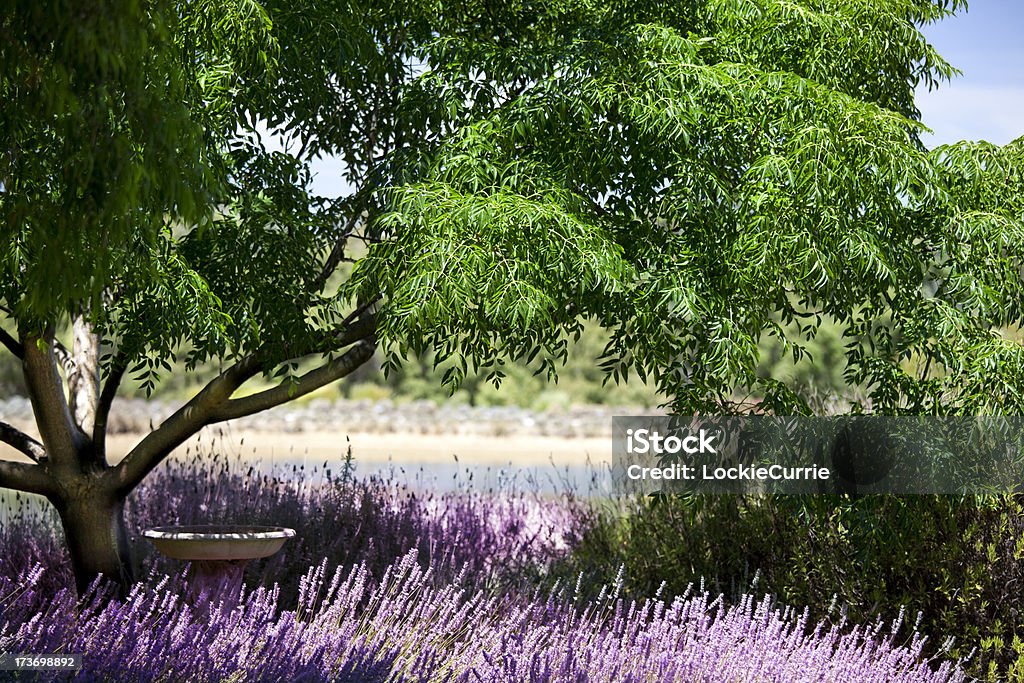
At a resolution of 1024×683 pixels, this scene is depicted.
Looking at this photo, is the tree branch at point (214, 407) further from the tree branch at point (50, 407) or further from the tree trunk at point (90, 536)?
the tree branch at point (50, 407)

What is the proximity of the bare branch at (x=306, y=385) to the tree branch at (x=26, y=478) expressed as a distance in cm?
97

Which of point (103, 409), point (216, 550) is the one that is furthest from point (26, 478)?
point (216, 550)

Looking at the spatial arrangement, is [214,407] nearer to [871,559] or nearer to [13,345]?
[13,345]

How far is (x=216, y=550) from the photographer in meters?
5.36

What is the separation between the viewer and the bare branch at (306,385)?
18.6ft

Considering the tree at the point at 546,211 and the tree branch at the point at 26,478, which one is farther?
the tree branch at the point at 26,478

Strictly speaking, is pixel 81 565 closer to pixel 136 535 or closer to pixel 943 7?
pixel 136 535

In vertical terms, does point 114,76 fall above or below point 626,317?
above

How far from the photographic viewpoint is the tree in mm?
4273

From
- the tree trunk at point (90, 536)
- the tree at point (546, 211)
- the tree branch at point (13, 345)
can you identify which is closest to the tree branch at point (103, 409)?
the tree at point (546, 211)

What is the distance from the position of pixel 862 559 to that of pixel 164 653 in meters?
3.53

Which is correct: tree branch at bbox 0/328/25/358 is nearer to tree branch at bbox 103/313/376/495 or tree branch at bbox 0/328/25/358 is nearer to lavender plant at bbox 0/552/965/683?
tree branch at bbox 103/313/376/495

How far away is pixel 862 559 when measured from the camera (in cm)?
548

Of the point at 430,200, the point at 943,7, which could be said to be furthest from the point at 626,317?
the point at 943,7
